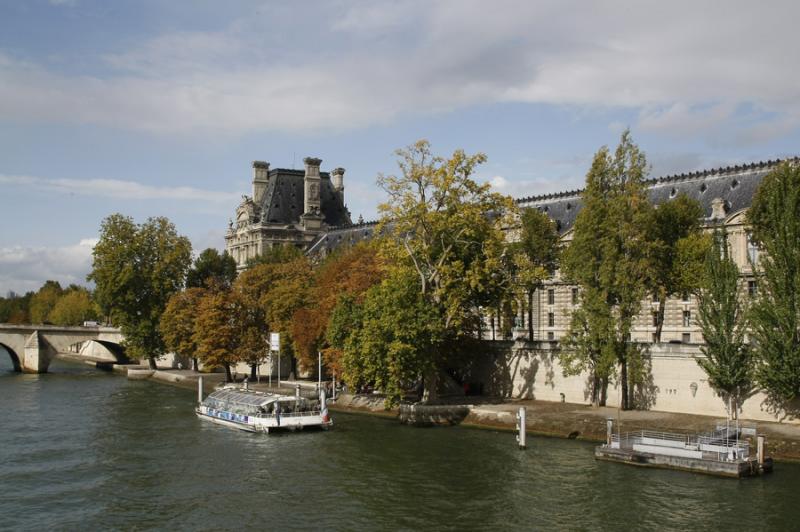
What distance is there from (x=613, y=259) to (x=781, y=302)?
36.7 ft

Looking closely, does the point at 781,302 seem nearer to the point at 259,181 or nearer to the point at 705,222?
the point at 705,222

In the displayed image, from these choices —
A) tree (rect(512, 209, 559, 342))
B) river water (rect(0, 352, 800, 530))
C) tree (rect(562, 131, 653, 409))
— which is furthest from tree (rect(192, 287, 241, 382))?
tree (rect(562, 131, 653, 409))

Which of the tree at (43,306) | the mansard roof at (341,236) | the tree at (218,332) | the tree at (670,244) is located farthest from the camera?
the tree at (43,306)

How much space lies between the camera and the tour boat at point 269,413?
57.1 m

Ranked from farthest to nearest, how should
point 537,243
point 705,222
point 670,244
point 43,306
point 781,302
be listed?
point 43,306, point 705,222, point 537,243, point 670,244, point 781,302

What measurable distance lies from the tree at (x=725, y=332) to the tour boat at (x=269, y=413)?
2435 cm

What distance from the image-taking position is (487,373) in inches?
2788

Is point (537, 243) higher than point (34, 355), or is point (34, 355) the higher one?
point (537, 243)

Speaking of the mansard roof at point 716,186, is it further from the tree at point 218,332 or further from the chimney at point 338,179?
the chimney at point 338,179

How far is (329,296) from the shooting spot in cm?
7388

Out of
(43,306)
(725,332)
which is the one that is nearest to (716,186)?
(725,332)

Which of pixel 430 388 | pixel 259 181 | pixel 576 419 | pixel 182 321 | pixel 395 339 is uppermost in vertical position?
pixel 259 181

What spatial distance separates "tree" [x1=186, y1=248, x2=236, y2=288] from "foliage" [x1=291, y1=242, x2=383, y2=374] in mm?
39510

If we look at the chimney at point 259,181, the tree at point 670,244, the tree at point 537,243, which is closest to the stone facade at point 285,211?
the chimney at point 259,181
